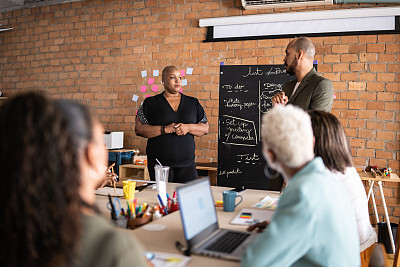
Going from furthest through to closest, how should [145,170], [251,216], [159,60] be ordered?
1. [159,60]
2. [145,170]
3. [251,216]

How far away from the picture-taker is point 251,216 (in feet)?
6.02

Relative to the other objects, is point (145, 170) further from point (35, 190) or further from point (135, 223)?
point (35, 190)

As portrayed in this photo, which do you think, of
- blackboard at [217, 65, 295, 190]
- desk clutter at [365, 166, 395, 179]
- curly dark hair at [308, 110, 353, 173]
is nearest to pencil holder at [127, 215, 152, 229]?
curly dark hair at [308, 110, 353, 173]

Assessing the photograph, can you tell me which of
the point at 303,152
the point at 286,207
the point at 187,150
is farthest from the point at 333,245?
the point at 187,150

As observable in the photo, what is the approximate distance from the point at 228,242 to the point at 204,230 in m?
0.11

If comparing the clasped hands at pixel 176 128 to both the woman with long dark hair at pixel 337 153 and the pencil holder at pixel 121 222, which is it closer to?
the woman with long dark hair at pixel 337 153

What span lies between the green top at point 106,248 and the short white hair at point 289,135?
632 mm

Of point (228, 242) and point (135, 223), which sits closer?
point (228, 242)

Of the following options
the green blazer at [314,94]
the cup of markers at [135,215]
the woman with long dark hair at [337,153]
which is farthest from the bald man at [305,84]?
the cup of markers at [135,215]

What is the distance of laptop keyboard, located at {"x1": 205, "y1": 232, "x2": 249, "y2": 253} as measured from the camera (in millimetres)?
1361

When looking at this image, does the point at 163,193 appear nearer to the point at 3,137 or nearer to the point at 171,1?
the point at 3,137

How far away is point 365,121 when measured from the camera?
4.16 meters

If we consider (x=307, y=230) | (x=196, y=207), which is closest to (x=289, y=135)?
(x=307, y=230)

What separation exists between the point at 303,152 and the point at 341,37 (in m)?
3.45
